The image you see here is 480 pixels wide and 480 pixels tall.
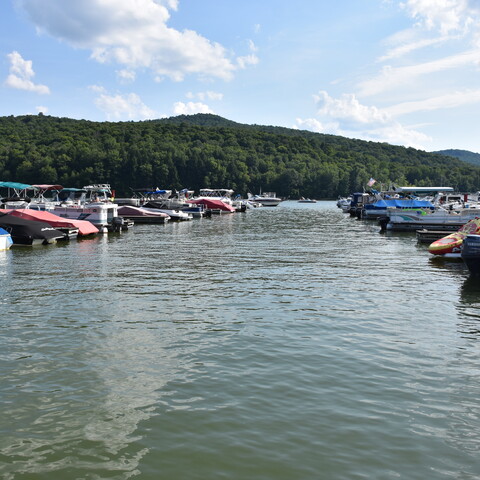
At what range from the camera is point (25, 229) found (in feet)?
117

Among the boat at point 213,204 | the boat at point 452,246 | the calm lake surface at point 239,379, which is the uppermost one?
the boat at point 213,204

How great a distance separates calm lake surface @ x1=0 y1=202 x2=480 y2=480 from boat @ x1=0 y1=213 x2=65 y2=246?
572 inches

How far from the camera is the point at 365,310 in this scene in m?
16.6

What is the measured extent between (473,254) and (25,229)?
93.6 feet

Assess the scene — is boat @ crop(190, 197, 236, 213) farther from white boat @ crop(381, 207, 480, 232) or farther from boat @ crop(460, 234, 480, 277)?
boat @ crop(460, 234, 480, 277)

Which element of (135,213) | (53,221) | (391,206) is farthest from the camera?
(391,206)

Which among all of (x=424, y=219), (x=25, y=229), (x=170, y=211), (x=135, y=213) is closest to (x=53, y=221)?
(x=25, y=229)

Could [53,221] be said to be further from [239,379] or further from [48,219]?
[239,379]

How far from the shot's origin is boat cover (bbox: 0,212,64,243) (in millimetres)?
35312

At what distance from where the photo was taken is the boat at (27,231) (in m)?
35.2

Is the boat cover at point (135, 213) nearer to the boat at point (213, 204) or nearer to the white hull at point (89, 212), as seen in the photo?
the white hull at point (89, 212)

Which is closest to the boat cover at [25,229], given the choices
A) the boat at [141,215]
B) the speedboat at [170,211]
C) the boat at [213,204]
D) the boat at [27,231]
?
the boat at [27,231]

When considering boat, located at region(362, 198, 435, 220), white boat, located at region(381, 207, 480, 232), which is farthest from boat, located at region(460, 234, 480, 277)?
boat, located at region(362, 198, 435, 220)

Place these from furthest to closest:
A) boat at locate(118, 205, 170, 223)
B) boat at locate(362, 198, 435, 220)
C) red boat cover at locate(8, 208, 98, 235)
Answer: boat at locate(118, 205, 170, 223)
boat at locate(362, 198, 435, 220)
red boat cover at locate(8, 208, 98, 235)
